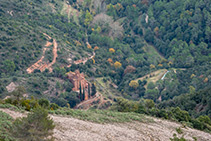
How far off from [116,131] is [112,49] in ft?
199

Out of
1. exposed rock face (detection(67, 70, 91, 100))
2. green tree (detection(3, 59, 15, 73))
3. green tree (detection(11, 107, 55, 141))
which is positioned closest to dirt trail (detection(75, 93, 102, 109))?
exposed rock face (detection(67, 70, 91, 100))

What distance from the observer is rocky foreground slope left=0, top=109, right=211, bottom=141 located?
768 inches

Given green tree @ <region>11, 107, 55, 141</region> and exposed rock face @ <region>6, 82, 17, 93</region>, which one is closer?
green tree @ <region>11, 107, 55, 141</region>

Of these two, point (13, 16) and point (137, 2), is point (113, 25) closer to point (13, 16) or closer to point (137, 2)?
point (137, 2)

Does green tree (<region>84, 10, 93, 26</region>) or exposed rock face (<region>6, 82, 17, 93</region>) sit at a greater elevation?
green tree (<region>84, 10, 93, 26</region>)

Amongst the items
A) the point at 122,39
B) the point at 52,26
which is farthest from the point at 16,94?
the point at 122,39

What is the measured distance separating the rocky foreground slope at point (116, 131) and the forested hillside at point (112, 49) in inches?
559

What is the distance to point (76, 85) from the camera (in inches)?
2153

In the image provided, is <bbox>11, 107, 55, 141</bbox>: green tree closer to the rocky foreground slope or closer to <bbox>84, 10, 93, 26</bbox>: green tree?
the rocky foreground slope

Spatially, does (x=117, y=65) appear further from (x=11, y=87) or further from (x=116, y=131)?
(x=116, y=131)

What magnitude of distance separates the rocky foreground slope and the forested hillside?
559 inches

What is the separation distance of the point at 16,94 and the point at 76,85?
88.6 feet

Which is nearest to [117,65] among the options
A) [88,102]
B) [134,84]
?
[134,84]

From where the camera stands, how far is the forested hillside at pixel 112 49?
173 feet
